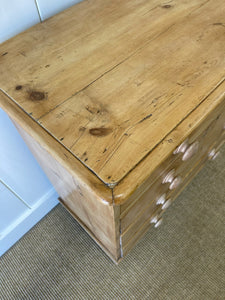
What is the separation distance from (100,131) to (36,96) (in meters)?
0.18

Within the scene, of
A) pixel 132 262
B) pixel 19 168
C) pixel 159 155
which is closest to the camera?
pixel 159 155

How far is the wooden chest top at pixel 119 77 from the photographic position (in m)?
0.48

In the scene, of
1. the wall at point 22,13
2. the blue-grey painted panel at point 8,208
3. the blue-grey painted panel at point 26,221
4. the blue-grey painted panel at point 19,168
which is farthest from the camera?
the blue-grey painted panel at point 26,221

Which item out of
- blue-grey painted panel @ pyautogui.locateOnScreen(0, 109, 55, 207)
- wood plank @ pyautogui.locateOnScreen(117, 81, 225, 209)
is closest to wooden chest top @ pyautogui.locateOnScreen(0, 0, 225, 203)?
wood plank @ pyautogui.locateOnScreen(117, 81, 225, 209)

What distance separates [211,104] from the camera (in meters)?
0.53

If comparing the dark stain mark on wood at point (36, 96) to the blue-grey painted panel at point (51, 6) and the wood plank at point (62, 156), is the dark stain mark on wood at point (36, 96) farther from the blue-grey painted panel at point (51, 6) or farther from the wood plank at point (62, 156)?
the blue-grey painted panel at point (51, 6)

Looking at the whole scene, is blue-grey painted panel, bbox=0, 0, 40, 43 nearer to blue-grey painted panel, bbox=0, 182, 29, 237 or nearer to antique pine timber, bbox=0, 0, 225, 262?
antique pine timber, bbox=0, 0, 225, 262

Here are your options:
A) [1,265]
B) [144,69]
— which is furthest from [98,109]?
[1,265]

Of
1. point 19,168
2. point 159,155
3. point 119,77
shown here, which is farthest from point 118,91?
point 19,168

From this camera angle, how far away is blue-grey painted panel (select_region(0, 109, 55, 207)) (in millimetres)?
803

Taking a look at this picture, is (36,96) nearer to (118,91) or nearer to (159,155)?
(118,91)

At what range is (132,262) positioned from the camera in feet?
3.39

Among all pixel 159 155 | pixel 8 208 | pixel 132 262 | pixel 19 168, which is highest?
pixel 159 155

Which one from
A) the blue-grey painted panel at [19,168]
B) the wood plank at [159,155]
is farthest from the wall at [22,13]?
the wood plank at [159,155]
